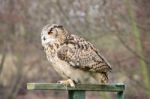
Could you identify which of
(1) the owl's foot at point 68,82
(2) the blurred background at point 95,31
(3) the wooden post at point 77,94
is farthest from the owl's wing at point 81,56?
(2) the blurred background at point 95,31

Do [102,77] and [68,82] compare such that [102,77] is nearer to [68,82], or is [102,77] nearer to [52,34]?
[68,82]

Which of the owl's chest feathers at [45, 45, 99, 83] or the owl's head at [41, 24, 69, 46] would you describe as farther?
the owl's chest feathers at [45, 45, 99, 83]

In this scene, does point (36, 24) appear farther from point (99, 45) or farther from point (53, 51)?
point (53, 51)

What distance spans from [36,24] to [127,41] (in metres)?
3.73

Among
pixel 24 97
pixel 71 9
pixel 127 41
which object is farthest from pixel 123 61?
pixel 24 97

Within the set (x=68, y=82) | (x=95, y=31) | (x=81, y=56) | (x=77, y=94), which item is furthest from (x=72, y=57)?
(x=95, y=31)

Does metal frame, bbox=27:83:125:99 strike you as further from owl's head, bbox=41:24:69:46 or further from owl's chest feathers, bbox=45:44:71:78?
owl's head, bbox=41:24:69:46

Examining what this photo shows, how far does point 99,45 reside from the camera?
15891 millimetres

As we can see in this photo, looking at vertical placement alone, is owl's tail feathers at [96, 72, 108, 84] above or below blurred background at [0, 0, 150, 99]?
below

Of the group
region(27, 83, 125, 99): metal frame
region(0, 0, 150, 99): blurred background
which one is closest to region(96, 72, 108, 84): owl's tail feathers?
region(27, 83, 125, 99): metal frame

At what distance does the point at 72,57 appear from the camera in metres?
6.72

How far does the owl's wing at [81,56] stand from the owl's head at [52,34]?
0.09m

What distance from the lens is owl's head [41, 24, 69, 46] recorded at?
6.55 metres

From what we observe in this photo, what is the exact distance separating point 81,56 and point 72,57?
0.10 metres
